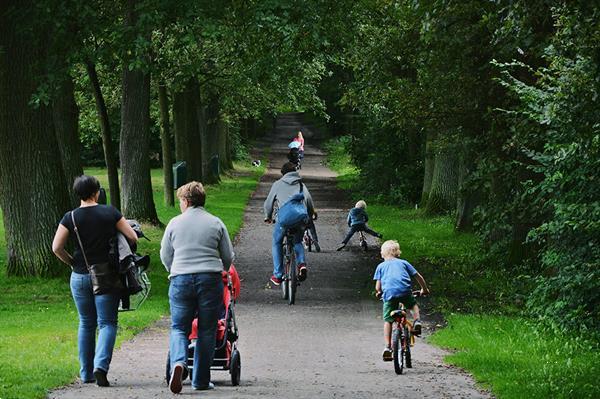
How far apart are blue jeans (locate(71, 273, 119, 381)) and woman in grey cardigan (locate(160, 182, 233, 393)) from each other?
2.42 feet

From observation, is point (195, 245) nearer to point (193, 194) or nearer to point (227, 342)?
point (193, 194)

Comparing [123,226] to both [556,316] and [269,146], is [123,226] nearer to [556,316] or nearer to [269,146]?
[556,316]

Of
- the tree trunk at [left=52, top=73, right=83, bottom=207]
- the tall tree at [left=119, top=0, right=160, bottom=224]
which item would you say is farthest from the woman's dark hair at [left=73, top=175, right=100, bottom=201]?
the tall tree at [left=119, top=0, right=160, bottom=224]

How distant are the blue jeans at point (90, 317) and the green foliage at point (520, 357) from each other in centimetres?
324

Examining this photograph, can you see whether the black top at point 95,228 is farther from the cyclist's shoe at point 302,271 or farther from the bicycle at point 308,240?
the bicycle at point 308,240

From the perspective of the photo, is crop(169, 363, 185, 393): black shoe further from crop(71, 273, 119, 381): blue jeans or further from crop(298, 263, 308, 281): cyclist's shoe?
crop(298, 263, 308, 281): cyclist's shoe

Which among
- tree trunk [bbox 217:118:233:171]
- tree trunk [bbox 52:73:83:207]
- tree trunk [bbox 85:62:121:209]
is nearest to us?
tree trunk [bbox 52:73:83:207]

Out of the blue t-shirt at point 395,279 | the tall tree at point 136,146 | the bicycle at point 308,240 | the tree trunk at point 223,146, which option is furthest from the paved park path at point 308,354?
the tree trunk at point 223,146

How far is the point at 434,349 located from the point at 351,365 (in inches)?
65.9

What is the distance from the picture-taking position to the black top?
10102 mm

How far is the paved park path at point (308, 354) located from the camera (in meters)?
9.95

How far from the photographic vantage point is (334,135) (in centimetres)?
8806

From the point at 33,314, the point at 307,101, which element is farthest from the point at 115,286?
the point at 307,101

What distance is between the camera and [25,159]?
18.2 meters
